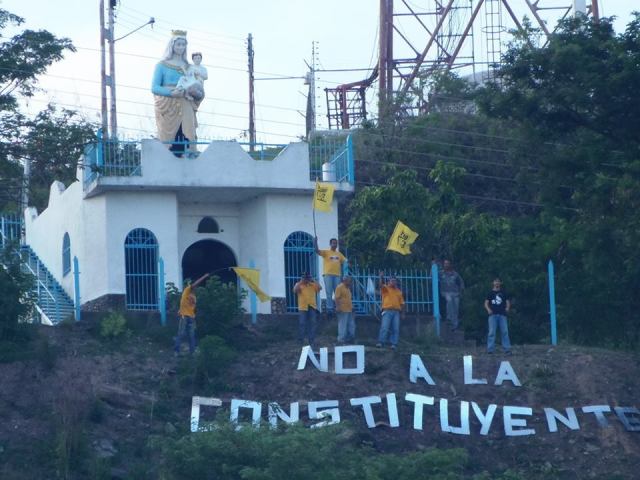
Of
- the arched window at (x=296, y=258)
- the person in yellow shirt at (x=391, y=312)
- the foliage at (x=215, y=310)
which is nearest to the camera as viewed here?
the person in yellow shirt at (x=391, y=312)

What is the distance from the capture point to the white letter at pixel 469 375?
27.1 metres

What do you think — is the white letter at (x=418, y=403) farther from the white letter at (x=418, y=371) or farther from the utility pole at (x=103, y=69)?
the utility pole at (x=103, y=69)

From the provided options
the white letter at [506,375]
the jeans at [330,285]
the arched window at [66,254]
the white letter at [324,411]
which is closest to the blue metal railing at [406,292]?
the jeans at [330,285]

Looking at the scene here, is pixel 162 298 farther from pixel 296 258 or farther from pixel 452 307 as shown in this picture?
pixel 452 307

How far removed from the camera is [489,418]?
85.4 feet

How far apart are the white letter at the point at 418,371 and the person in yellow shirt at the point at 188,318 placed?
401cm

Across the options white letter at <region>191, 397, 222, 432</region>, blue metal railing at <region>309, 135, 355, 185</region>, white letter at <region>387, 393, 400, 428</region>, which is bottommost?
white letter at <region>387, 393, 400, 428</region>

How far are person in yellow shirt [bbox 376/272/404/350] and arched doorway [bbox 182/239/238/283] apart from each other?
581 cm

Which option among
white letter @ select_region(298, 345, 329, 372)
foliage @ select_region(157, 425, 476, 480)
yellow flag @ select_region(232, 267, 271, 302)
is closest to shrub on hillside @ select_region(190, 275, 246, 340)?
yellow flag @ select_region(232, 267, 271, 302)

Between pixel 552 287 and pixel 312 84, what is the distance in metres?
23.2

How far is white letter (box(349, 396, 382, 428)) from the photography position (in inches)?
1011

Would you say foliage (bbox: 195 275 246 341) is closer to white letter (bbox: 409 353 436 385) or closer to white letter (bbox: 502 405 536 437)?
white letter (bbox: 409 353 436 385)

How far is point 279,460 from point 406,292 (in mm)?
10933

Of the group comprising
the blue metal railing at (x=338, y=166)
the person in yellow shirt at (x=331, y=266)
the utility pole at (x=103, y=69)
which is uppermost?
the utility pole at (x=103, y=69)
